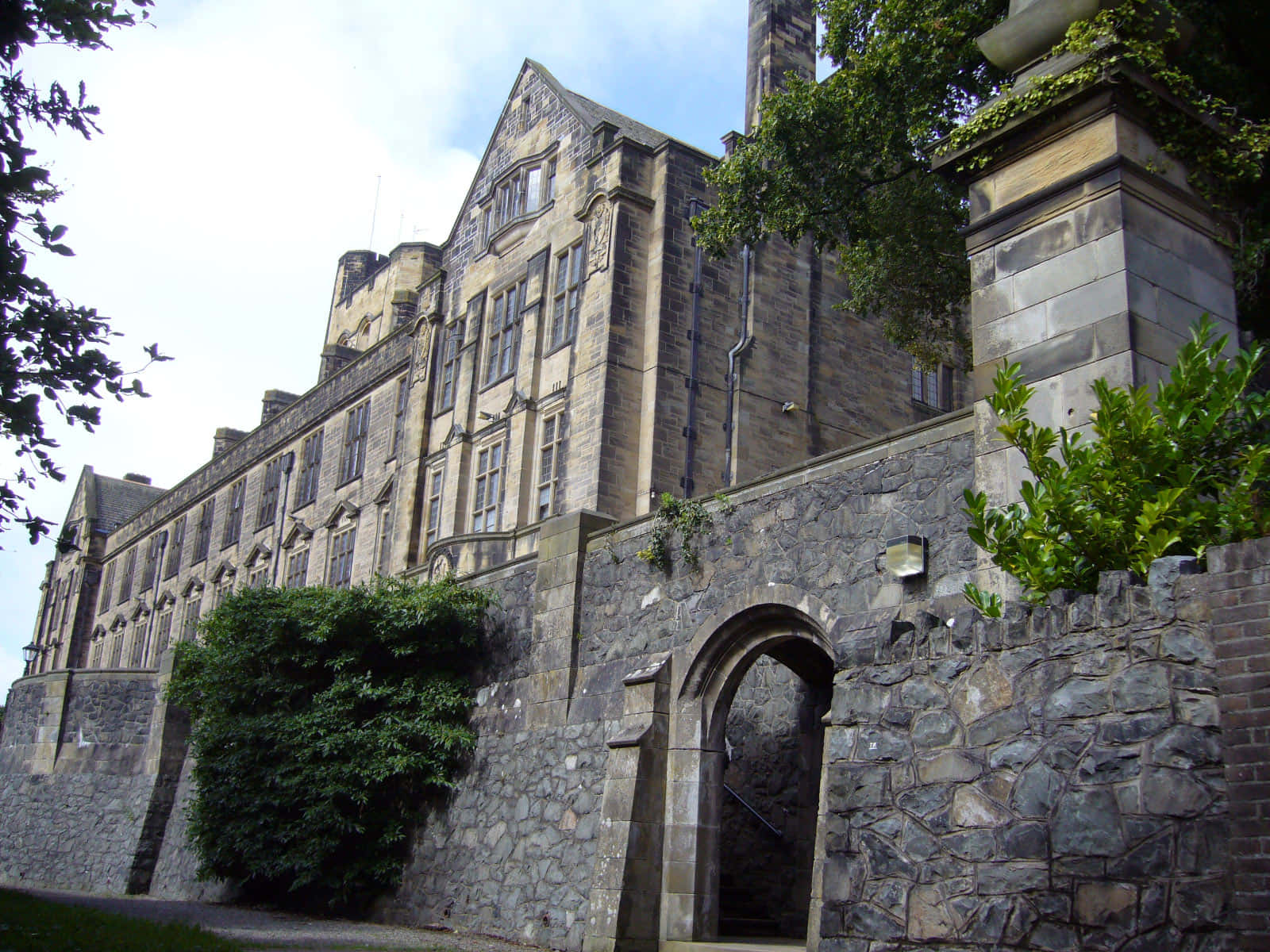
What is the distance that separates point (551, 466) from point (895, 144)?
9.05 meters

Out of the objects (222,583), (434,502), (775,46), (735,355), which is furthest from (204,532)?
(775,46)

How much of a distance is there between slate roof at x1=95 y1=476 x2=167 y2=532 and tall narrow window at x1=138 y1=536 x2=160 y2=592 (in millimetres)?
6185

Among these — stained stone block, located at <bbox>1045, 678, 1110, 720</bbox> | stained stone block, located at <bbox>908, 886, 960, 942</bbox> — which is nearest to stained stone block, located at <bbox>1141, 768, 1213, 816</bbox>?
stained stone block, located at <bbox>1045, 678, 1110, 720</bbox>

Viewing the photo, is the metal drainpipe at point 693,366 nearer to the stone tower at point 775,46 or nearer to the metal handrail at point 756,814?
the stone tower at point 775,46

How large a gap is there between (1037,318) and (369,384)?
23616 millimetres

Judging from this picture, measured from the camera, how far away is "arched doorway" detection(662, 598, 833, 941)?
39.8ft

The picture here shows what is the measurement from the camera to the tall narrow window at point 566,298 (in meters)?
23.0

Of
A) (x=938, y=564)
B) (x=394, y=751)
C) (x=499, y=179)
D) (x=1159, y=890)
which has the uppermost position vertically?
(x=499, y=179)

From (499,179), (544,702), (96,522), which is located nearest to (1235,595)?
(544,702)

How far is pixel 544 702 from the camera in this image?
14609mm

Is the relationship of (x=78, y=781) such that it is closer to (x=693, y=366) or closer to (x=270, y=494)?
(x=270, y=494)

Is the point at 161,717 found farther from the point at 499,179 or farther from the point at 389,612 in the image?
the point at 499,179

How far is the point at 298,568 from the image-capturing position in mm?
33250

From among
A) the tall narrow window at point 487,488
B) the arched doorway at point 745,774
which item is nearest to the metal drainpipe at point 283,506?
the tall narrow window at point 487,488
